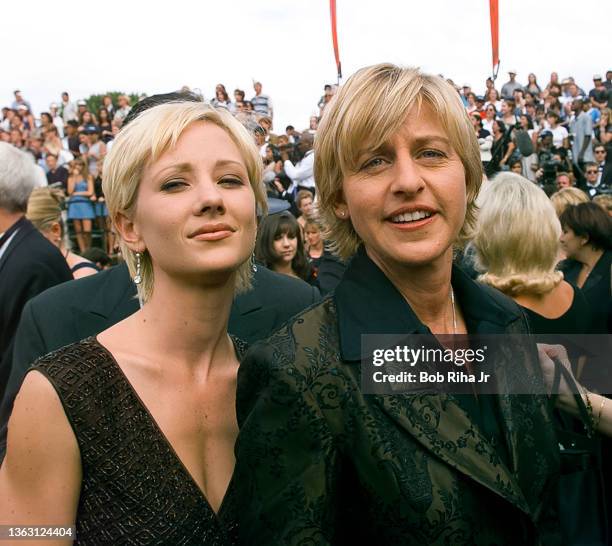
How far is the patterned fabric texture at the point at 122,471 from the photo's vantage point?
191 centimetres

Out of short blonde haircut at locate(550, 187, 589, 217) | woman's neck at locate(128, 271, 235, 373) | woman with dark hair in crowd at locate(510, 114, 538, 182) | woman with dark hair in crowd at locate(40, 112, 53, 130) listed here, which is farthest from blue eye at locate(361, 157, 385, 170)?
woman with dark hair in crowd at locate(40, 112, 53, 130)

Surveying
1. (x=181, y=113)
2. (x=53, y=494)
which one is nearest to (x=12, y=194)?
(x=181, y=113)

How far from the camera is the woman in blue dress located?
13.5 meters

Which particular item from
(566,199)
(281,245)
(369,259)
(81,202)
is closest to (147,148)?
(369,259)

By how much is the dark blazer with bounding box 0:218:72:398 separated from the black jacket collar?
86.3 inches

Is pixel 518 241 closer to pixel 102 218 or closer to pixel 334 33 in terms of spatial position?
pixel 334 33

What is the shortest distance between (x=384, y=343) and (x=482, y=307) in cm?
41

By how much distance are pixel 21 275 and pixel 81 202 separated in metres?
10.2

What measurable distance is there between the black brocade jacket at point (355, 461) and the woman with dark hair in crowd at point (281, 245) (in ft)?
13.3

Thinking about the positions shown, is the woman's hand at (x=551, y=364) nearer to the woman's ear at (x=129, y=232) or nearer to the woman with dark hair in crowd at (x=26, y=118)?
the woman's ear at (x=129, y=232)

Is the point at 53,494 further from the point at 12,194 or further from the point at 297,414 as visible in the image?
the point at 12,194

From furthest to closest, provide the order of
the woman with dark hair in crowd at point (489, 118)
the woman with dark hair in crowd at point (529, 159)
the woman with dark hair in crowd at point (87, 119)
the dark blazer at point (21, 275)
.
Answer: the woman with dark hair in crowd at point (87, 119) → the woman with dark hair in crowd at point (489, 118) → the woman with dark hair in crowd at point (529, 159) → the dark blazer at point (21, 275)

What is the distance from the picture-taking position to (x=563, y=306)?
11.5 ft

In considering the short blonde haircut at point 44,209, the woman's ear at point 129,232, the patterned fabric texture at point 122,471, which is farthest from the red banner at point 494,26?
the short blonde haircut at point 44,209
